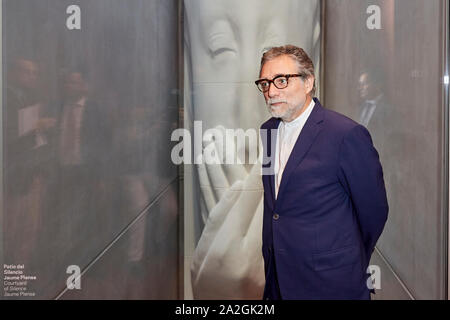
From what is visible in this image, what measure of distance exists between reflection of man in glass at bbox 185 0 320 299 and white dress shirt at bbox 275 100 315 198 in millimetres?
1288

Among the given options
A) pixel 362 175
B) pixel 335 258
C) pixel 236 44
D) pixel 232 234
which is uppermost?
pixel 236 44

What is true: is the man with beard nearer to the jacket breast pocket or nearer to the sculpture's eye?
the jacket breast pocket

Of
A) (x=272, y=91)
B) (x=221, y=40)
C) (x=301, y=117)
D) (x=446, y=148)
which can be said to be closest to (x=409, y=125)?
(x=446, y=148)

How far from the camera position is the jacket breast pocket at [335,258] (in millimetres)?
1370

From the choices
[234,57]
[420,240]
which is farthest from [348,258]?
[234,57]

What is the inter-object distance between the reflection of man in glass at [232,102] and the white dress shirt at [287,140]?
1.29 m

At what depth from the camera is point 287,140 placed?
1521 mm

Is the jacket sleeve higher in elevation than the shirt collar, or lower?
lower

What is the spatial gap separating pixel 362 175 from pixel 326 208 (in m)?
0.15

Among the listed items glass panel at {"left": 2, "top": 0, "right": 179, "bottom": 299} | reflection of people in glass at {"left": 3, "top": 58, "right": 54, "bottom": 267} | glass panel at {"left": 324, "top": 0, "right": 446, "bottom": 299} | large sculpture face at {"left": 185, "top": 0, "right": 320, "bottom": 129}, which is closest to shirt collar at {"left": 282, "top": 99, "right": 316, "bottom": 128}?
glass panel at {"left": 324, "top": 0, "right": 446, "bottom": 299}

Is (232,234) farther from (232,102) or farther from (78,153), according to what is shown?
(78,153)

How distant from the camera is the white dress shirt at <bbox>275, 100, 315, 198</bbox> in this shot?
1489 mm

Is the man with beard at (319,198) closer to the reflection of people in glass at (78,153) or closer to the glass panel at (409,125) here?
the glass panel at (409,125)
